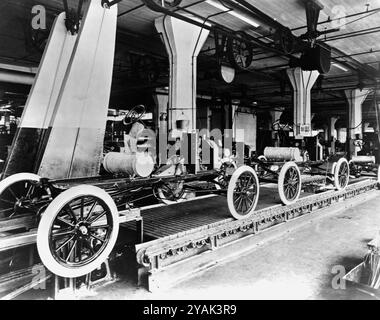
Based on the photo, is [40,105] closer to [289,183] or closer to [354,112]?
[289,183]

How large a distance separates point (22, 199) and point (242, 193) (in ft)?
9.66

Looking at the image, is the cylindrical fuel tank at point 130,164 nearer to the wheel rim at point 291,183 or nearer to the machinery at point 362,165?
the wheel rim at point 291,183

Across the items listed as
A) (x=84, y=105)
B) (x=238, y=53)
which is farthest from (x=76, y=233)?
(x=238, y=53)

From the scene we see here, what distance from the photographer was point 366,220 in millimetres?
6879

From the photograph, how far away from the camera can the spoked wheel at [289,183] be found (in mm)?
5941

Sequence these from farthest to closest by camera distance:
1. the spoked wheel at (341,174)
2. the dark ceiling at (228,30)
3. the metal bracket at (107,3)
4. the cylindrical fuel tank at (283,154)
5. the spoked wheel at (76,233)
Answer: the spoked wheel at (341,174) < the dark ceiling at (228,30) < the cylindrical fuel tank at (283,154) < the metal bracket at (107,3) < the spoked wheel at (76,233)

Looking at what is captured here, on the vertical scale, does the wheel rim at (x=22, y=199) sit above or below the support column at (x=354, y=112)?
below

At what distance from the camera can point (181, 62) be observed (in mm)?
7426

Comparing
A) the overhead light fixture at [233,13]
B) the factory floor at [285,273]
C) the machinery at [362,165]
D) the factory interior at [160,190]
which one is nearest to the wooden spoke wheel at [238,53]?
the factory interior at [160,190]

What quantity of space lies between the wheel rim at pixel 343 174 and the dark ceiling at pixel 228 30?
11.0 feet

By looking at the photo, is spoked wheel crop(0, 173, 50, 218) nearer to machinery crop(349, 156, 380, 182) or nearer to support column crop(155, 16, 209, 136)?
support column crop(155, 16, 209, 136)

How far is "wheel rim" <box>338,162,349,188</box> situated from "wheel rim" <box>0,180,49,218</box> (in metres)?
6.97

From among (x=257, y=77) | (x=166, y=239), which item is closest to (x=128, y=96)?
A: (x=257, y=77)
